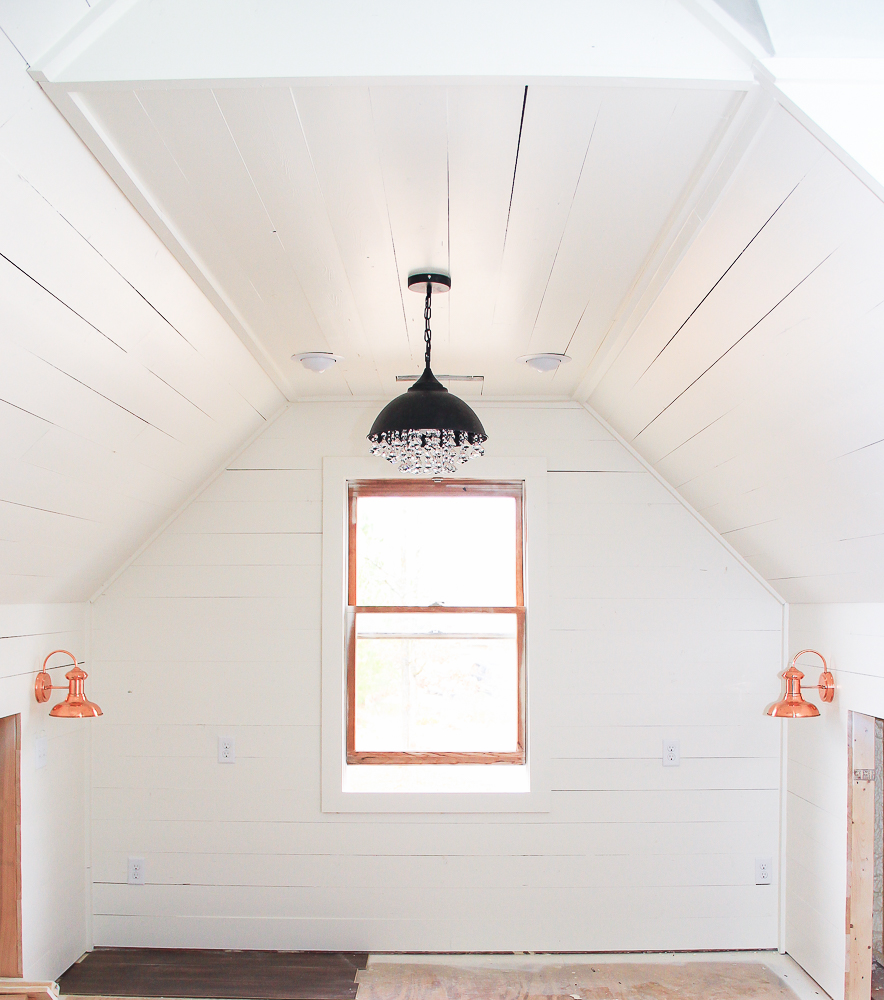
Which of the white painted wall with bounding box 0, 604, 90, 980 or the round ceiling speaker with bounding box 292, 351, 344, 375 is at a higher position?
the round ceiling speaker with bounding box 292, 351, 344, 375

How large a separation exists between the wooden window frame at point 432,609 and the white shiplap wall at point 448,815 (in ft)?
0.59

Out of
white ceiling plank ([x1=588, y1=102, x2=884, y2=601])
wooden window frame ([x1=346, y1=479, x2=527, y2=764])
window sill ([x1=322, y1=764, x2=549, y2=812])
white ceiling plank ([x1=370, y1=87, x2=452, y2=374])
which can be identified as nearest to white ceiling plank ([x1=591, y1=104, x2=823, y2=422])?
white ceiling plank ([x1=588, y1=102, x2=884, y2=601])

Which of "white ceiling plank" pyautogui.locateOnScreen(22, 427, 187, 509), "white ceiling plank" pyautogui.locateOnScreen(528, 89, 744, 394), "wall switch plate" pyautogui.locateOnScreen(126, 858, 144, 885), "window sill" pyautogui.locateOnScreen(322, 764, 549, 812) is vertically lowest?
"wall switch plate" pyautogui.locateOnScreen(126, 858, 144, 885)

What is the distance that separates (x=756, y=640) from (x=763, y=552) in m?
0.45

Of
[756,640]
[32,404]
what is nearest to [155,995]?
[32,404]

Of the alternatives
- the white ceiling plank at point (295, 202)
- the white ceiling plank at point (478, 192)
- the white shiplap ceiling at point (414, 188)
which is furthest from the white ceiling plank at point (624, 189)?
the white ceiling plank at point (295, 202)

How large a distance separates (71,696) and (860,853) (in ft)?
8.63

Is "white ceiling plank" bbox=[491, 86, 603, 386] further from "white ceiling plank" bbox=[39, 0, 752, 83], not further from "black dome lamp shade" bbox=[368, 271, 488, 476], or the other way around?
"black dome lamp shade" bbox=[368, 271, 488, 476]

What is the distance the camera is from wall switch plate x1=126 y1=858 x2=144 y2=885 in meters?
3.11

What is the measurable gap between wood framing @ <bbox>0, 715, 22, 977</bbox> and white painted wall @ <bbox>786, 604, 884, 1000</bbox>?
2.65 m

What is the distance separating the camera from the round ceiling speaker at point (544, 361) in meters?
2.67

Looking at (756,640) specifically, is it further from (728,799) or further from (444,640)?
(444,640)

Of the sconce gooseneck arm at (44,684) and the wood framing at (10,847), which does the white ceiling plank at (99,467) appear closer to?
the sconce gooseneck arm at (44,684)

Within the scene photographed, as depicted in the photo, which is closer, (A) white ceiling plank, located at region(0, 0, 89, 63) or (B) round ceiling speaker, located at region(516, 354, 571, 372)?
(A) white ceiling plank, located at region(0, 0, 89, 63)
